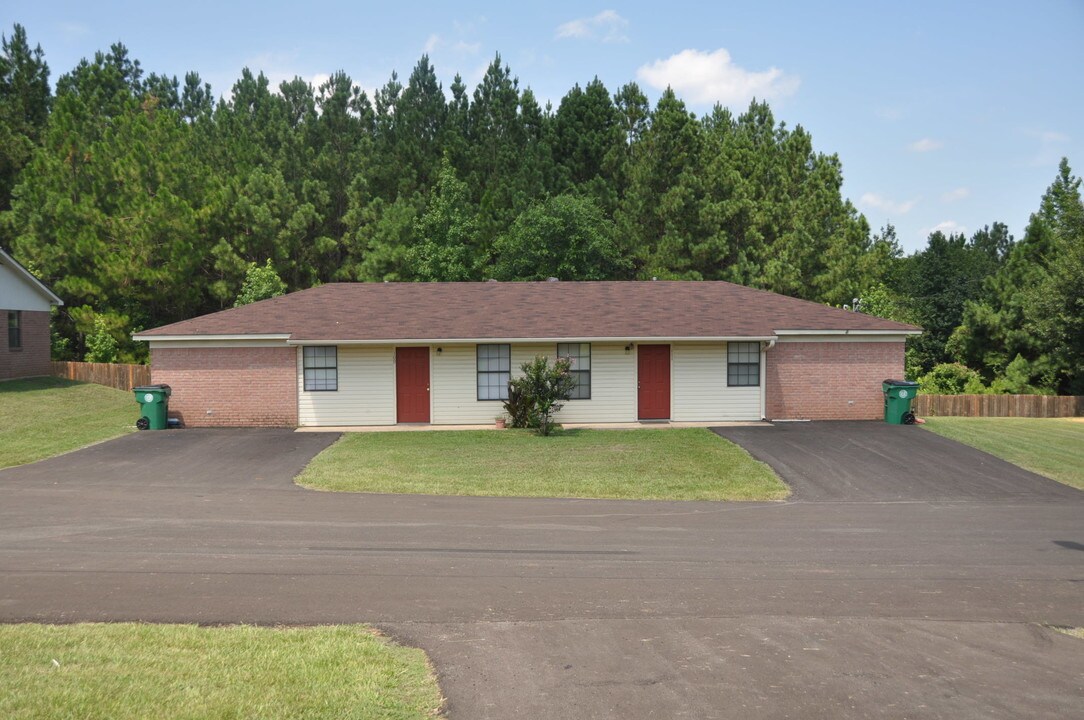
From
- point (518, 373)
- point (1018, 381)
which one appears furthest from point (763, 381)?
point (1018, 381)

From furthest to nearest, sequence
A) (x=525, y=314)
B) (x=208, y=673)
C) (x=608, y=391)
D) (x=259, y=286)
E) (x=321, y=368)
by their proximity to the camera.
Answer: (x=259, y=286) → (x=525, y=314) → (x=608, y=391) → (x=321, y=368) → (x=208, y=673)

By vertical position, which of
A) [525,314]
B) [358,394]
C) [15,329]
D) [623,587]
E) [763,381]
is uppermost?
[525,314]

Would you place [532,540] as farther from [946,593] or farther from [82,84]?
[82,84]

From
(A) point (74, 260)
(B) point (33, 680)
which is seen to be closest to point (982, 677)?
(B) point (33, 680)

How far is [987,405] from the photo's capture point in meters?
29.0

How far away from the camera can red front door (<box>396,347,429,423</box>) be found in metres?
24.6

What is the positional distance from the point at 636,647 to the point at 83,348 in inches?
1564

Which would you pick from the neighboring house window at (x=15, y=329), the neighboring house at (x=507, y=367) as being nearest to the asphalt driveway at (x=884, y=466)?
the neighboring house at (x=507, y=367)

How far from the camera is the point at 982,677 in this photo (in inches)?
284

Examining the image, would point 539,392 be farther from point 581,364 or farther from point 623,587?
point 623,587

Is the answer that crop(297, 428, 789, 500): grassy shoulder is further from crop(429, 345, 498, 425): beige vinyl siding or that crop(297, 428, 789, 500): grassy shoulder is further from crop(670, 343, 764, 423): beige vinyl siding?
crop(670, 343, 764, 423): beige vinyl siding

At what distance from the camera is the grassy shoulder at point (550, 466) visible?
16375 millimetres

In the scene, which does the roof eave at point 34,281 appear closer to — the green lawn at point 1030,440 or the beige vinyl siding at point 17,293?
the beige vinyl siding at point 17,293

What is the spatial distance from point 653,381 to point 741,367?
2.65 meters
